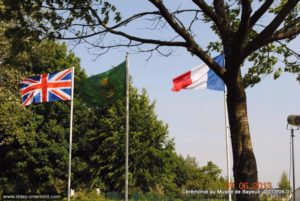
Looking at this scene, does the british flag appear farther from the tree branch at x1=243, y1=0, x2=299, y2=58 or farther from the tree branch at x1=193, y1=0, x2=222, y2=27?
the tree branch at x1=243, y1=0, x2=299, y2=58

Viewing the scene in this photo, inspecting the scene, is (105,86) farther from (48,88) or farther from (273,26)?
(273,26)

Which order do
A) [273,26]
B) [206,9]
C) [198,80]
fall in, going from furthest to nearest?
[198,80] < [206,9] < [273,26]

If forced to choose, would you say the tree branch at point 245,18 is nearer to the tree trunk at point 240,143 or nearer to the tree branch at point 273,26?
the tree branch at point 273,26

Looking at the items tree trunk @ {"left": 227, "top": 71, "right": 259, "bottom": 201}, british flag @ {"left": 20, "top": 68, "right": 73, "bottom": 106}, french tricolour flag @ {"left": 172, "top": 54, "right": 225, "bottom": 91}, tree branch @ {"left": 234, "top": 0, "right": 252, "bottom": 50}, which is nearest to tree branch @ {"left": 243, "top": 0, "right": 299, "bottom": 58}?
tree branch @ {"left": 234, "top": 0, "right": 252, "bottom": 50}

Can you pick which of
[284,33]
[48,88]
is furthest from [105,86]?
[284,33]

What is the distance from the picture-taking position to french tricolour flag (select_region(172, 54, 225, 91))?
65.1 feet

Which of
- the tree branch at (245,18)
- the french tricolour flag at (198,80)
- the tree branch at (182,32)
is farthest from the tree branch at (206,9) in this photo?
the french tricolour flag at (198,80)

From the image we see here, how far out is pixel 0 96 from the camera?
27.6 meters

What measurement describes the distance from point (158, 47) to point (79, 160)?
37137mm

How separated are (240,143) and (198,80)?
12.4 meters

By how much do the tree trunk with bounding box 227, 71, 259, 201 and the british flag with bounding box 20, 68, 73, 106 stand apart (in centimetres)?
1757

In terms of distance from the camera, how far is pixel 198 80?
65.7 feet

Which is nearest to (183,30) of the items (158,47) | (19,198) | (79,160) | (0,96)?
(158,47)

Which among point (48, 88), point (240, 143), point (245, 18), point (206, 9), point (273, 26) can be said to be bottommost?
point (240, 143)
